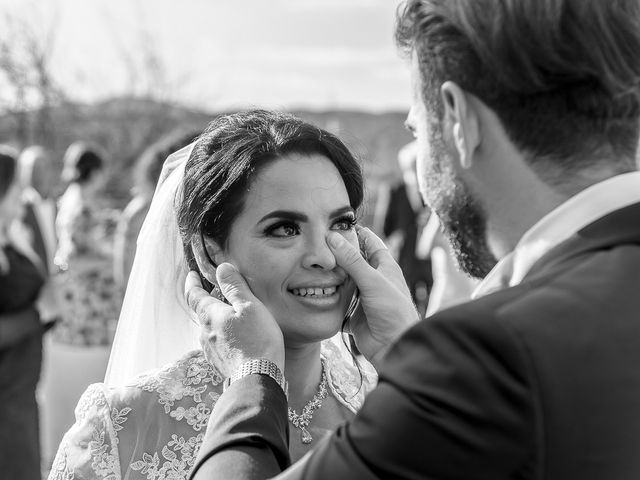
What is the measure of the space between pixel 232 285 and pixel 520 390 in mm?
1206

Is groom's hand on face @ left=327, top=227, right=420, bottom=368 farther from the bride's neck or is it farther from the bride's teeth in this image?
the bride's neck

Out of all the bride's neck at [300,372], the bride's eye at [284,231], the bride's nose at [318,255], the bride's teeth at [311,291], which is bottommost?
the bride's neck at [300,372]

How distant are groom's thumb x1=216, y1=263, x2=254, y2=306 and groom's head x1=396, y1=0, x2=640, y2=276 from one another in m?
0.79

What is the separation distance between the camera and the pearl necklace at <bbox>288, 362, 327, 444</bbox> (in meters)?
2.55

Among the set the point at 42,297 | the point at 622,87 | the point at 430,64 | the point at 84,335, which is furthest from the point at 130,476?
the point at 84,335

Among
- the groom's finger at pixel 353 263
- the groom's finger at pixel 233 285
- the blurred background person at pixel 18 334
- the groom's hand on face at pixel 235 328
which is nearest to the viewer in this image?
the groom's hand on face at pixel 235 328

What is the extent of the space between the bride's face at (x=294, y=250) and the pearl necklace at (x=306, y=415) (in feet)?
0.67

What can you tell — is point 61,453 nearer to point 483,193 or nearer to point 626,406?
point 483,193

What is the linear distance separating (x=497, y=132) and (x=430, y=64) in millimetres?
183

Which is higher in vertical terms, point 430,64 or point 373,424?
point 430,64

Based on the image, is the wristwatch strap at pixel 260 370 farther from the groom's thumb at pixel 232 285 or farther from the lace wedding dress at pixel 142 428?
the lace wedding dress at pixel 142 428

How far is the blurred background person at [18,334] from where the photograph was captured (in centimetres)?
479

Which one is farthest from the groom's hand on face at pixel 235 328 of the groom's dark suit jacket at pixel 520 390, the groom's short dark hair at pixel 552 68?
the groom's short dark hair at pixel 552 68

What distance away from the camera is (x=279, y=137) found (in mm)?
2664
